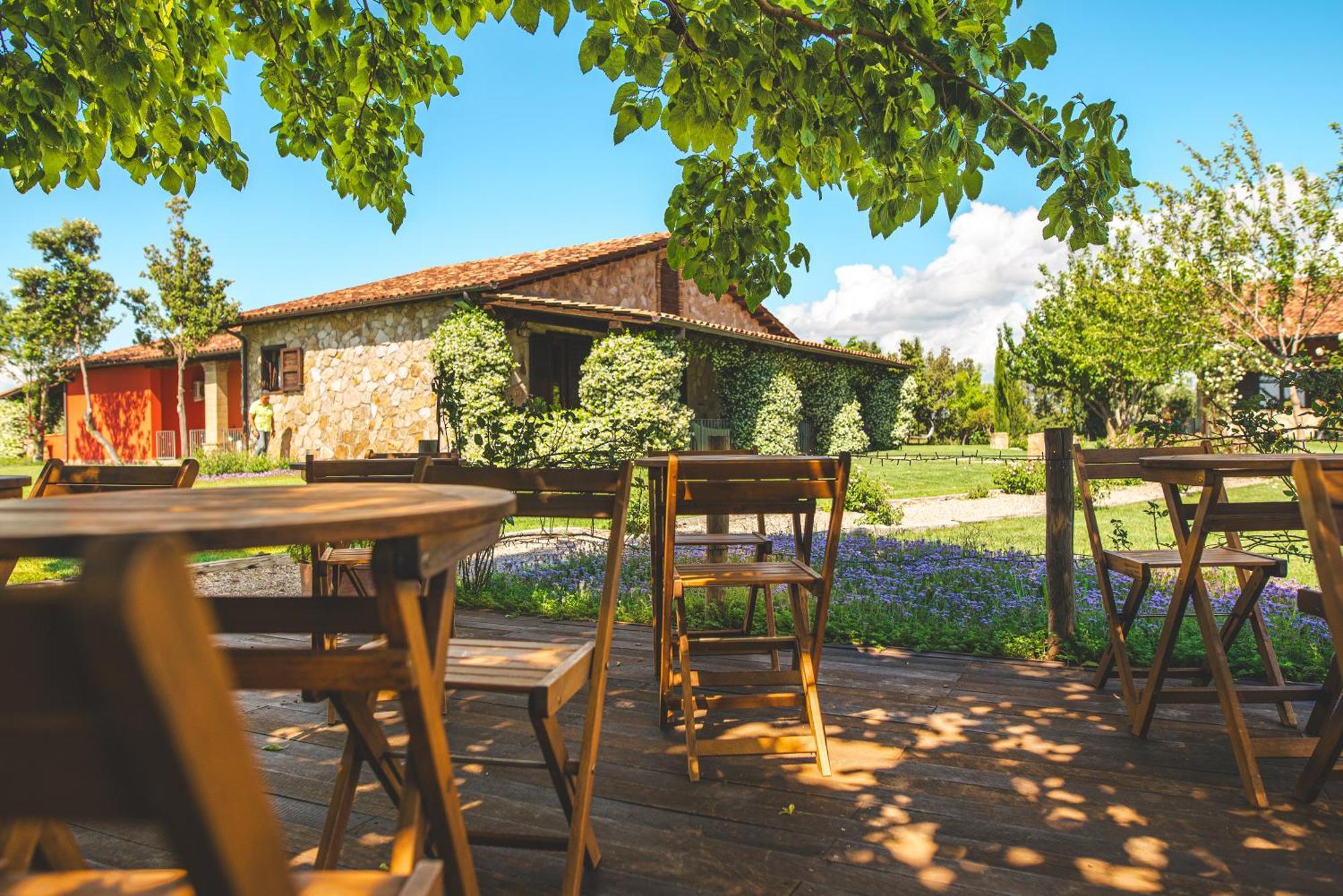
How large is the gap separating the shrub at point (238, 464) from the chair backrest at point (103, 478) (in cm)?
1421

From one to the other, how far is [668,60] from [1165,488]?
2.61 m

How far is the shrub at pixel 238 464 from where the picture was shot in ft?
52.0

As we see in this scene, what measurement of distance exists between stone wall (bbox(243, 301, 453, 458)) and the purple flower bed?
26.4ft

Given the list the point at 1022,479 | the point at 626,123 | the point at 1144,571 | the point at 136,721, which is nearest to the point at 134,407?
the point at 1022,479

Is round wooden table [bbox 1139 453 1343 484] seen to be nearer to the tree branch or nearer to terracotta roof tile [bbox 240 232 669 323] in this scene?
the tree branch

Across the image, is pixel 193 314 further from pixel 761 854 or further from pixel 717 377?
pixel 761 854

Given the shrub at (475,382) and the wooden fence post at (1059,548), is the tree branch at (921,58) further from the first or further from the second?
the shrub at (475,382)

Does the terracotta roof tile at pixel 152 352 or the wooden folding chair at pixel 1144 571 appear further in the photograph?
the terracotta roof tile at pixel 152 352

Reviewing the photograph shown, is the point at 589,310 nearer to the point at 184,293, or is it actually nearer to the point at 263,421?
the point at 263,421

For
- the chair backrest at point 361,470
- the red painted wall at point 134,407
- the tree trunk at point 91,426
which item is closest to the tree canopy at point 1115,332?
the chair backrest at point 361,470

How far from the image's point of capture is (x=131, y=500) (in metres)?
1.55

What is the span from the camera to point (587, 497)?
7.23ft

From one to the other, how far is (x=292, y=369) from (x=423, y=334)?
393cm

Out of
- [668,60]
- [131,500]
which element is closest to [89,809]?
[131,500]
